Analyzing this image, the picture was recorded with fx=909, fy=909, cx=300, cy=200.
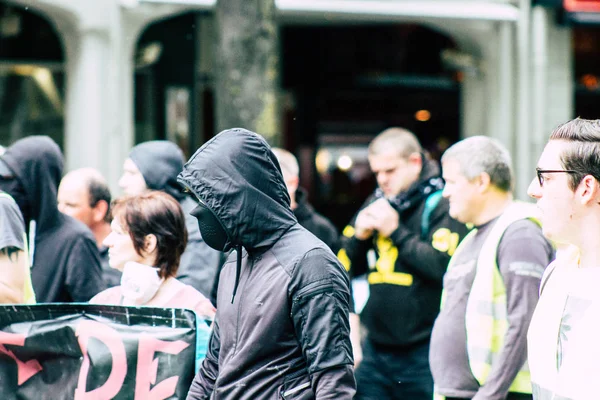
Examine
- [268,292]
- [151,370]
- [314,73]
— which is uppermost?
[314,73]

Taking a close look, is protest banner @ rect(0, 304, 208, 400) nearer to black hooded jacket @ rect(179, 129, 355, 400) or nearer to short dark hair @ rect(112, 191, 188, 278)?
short dark hair @ rect(112, 191, 188, 278)

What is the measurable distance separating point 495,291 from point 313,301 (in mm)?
1366

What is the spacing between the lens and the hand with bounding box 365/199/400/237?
5.34 meters

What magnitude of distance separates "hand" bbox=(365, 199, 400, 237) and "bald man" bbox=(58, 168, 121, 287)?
1709 mm

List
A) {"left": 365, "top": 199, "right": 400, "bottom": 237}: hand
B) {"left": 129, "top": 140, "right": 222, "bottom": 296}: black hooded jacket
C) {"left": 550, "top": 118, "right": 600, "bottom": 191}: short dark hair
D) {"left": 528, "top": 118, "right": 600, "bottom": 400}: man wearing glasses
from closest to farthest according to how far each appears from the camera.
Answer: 1. {"left": 528, "top": 118, "right": 600, "bottom": 400}: man wearing glasses
2. {"left": 550, "top": 118, "right": 600, "bottom": 191}: short dark hair
3. {"left": 129, "top": 140, "right": 222, "bottom": 296}: black hooded jacket
4. {"left": 365, "top": 199, "right": 400, "bottom": 237}: hand

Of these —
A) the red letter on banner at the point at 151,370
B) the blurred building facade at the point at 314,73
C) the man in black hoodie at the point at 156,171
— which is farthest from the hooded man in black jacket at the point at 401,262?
the blurred building facade at the point at 314,73

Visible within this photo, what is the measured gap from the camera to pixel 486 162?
439 centimetres

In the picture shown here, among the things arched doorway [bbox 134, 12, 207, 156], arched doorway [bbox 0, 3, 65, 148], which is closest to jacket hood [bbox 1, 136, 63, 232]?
arched doorway [bbox 0, 3, 65, 148]

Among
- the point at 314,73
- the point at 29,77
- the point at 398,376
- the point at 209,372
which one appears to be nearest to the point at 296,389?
the point at 209,372

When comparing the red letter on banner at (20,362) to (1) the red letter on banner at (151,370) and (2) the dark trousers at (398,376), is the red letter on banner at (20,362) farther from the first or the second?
(2) the dark trousers at (398,376)

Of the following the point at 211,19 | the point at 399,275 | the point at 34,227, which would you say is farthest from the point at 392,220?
the point at 211,19

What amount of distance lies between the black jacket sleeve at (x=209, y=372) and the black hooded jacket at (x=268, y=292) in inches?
4.3

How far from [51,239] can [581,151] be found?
3.07 meters

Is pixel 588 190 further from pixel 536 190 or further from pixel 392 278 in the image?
pixel 392 278
